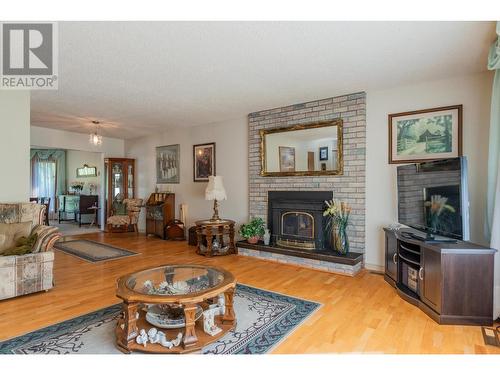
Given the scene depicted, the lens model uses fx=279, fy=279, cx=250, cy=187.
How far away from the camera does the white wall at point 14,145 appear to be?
344 cm

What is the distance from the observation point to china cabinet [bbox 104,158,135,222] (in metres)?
7.03

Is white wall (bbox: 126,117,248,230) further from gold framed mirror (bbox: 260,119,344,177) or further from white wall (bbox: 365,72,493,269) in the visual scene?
white wall (bbox: 365,72,493,269)

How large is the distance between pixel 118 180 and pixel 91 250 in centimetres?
263

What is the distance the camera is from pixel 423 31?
2.29 m

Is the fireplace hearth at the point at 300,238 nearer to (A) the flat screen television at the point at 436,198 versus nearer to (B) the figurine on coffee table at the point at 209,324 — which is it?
(A) the flat screen television at the point at 436,198

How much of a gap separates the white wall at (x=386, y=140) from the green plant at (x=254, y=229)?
1641 mm

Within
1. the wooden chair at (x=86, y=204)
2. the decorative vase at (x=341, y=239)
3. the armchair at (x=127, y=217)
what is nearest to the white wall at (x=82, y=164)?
the wooden chair at (x=86, y=204)

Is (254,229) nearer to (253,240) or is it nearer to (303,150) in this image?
(253,240)

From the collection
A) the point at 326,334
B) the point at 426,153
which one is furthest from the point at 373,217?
the point at 326,334

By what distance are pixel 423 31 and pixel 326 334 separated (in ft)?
8.35

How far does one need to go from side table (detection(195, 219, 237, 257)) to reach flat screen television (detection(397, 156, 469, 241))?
106 inches

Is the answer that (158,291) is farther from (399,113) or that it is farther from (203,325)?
(399,113)

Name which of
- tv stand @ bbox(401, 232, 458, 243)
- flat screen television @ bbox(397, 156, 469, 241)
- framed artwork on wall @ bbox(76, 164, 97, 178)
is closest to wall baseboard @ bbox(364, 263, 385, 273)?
flat screen television @ bbox(397, 156, 469, 241)
